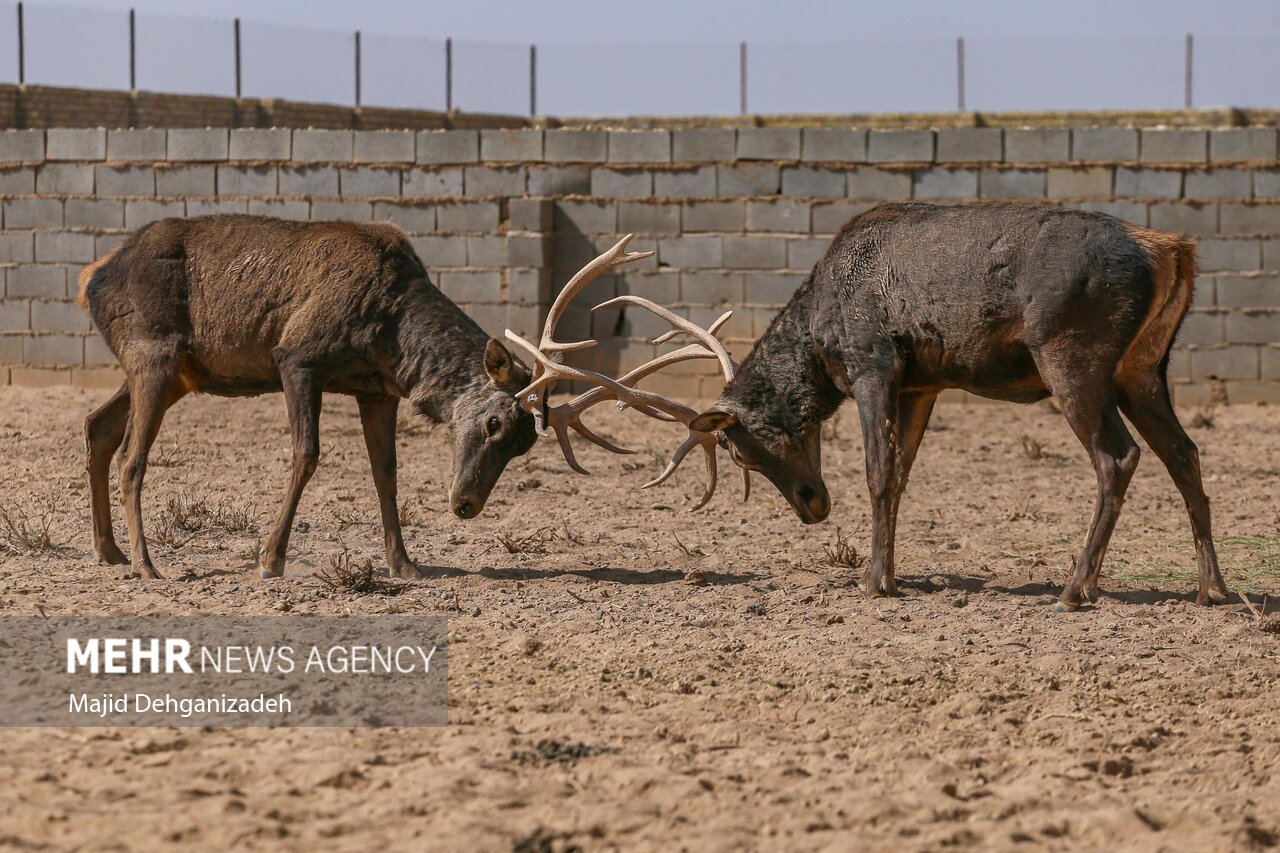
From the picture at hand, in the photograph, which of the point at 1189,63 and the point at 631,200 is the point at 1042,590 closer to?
the point at 631,200

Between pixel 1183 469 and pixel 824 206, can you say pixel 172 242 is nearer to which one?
pixel 1183 469

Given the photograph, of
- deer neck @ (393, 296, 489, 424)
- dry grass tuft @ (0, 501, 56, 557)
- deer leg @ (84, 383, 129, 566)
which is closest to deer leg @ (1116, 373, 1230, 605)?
deer neck @ (393, 296, 489, 424)

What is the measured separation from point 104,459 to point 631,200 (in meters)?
7.56

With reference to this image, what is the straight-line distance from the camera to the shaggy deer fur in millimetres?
7984

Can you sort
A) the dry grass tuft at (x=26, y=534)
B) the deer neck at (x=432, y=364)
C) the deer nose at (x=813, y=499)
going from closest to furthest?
the deer neck at (x=432, y=364) → the deer nose at (x=813, y=499) → the dry grass tuft at (x=26, y=534)

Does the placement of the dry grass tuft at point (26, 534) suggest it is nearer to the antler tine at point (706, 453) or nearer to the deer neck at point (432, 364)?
the deer neck at point (432, 364)

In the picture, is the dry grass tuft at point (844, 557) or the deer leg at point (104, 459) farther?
the dry grass tuft at point (844, 557)

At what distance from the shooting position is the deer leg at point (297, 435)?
789cm

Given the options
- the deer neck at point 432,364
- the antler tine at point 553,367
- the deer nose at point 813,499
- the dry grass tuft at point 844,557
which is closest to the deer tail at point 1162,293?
the deer nose at point 813,499

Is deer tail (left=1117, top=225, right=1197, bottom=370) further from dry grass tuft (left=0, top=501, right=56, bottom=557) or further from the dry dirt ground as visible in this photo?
dry grass tuft (left=0, top=501, right=56, bottom=557)

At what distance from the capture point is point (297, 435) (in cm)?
795

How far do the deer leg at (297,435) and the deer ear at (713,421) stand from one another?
6.57 feet

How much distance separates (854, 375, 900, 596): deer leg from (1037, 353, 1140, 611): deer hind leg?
836 mm

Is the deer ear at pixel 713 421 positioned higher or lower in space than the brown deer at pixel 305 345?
lower
